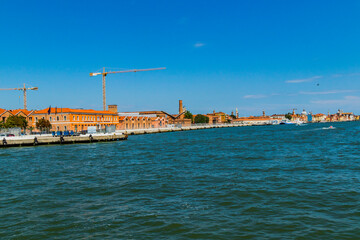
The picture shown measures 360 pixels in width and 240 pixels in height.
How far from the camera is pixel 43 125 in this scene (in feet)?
242

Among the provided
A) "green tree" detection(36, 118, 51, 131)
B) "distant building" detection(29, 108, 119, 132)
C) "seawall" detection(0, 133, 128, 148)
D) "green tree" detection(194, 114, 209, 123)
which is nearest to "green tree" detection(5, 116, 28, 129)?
"green tree" detection(36, 118, 51, 131)

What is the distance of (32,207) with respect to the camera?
13.4 meters

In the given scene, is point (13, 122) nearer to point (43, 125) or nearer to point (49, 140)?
point (43, 125)

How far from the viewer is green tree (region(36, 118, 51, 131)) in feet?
242

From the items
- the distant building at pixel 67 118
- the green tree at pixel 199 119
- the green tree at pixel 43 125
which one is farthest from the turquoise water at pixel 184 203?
the green tree at pixel 199 119

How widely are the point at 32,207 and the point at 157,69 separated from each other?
142075 millimetres

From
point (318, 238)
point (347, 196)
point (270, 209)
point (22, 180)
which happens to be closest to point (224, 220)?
point (270, 209)

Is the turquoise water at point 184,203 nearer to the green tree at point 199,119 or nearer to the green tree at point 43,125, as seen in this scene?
the green tree at point 43,125

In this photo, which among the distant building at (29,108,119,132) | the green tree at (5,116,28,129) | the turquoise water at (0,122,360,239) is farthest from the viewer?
the distant building at (29,108,119,132)

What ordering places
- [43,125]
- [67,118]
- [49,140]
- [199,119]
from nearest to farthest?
[49,140] < [43,125] < [67,118] < [199,119]

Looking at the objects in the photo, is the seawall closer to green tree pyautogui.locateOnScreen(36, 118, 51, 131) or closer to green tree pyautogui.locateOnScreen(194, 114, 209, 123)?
green tree pyautogui.locateOnScreen(36, 118, 51, 131)

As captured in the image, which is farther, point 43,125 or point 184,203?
point 43,125

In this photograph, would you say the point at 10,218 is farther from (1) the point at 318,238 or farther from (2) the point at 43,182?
(1) the point at 318,238

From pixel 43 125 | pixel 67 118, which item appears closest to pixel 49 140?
pixel 43 125
